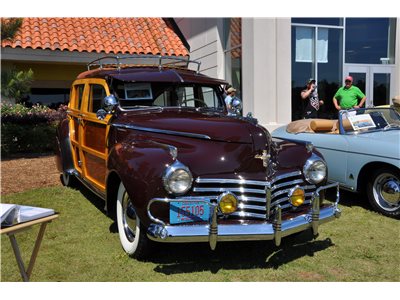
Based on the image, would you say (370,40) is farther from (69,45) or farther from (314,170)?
A: (314,170)

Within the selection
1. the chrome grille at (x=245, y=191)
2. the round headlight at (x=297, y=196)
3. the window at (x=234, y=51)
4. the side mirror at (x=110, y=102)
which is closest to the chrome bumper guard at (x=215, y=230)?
the chrome grille at (x=245, y=191)

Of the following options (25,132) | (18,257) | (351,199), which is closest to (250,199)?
(18,257)

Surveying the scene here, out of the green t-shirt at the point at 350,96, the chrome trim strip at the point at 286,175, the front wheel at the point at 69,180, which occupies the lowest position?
the front wheel at the point at 69,180

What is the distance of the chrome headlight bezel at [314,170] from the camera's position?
377cm

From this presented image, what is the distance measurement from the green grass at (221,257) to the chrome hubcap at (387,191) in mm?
252

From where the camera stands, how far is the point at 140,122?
4035 millimetres

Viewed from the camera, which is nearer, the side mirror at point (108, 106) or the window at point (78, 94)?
the side mirror at point (108, 106)

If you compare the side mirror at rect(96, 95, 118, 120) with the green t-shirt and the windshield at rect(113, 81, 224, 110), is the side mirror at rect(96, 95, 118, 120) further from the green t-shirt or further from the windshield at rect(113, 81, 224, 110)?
the green t-shirt

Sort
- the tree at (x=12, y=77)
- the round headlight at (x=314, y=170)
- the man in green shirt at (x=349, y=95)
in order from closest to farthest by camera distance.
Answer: the round headlight at (x=314, y=170) < the tree at (x=12, y=77) < the man in green shirt at (x=349, y=95)

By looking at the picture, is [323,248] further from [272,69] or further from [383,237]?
[272,69]

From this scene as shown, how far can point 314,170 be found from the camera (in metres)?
Result: 3.80

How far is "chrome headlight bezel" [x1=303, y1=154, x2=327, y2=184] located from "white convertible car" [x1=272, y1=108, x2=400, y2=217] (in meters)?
1.39

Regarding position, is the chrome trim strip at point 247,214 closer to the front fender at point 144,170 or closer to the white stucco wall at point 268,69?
the front fender at point 144,170

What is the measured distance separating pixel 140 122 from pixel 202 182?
1.10 meters
